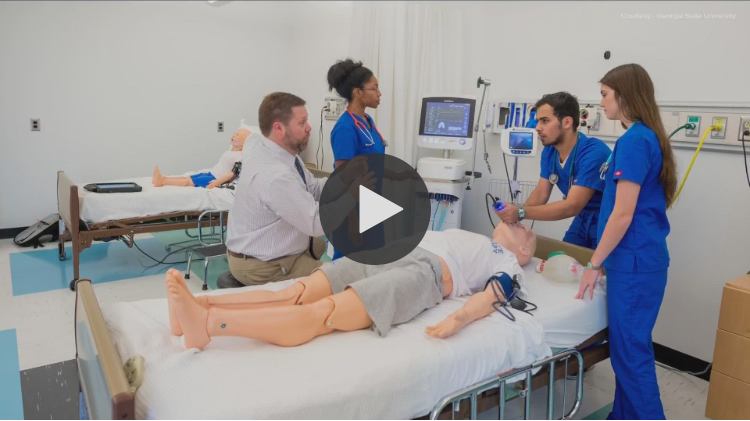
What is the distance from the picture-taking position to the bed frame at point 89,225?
3279 mm

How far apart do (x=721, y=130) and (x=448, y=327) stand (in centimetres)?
177

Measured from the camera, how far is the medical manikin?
4.72ft

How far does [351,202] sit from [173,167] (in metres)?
3.76

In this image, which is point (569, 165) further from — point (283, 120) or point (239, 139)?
point (239, 139)

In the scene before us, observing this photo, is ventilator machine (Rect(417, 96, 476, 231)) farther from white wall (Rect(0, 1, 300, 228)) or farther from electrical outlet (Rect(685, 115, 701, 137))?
white wall (Rect(0, 1, 300, 228))

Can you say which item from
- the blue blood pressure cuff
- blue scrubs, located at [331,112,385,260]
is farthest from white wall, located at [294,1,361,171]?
the blue blood pressure cuff

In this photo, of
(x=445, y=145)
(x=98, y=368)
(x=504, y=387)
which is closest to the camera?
(x=98, y=368)

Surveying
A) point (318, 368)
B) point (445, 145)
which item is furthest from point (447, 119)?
point (318, 368)

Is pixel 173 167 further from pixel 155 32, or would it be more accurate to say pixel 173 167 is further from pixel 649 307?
pixel 649 307

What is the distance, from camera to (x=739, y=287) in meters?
1.88

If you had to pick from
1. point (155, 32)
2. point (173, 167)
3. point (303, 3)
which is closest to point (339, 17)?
point (303, 3)

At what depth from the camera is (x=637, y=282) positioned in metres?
1.88

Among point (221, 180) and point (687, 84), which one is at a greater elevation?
point (687, 84)
